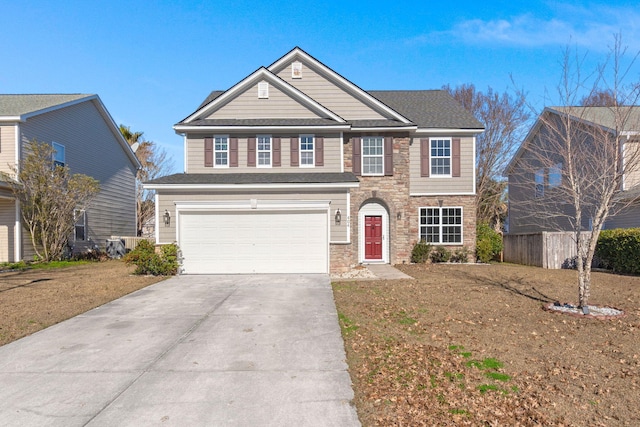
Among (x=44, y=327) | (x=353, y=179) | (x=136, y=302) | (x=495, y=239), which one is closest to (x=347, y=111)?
(x=353, y=179)

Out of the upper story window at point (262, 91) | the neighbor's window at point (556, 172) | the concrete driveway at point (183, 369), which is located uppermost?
the upper story window at point (262, 91)

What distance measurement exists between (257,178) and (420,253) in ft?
24.2

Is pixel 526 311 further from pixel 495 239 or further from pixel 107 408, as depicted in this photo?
pixel 495 239

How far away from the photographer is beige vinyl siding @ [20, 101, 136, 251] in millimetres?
19359

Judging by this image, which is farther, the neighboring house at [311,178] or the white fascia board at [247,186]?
the neighboring house at [311,178]

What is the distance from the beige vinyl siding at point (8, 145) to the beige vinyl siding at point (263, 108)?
25.8 feet

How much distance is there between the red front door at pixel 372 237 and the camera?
1814 centimetres

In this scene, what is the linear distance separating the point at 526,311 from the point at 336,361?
15.7ft

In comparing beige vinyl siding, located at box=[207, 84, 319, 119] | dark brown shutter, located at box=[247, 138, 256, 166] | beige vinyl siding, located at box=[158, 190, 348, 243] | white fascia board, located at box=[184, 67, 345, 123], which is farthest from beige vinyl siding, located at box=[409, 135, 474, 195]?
dark brown shutter, located at box=[247, 138, 256, 166]

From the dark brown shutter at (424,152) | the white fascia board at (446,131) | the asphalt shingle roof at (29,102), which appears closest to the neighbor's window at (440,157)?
the dark brown shutter at (424,152)

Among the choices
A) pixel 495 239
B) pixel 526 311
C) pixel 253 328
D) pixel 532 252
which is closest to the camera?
pixel 253 328

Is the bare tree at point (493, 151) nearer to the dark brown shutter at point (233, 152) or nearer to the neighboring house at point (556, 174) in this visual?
the neighboring house at point (556, 174)

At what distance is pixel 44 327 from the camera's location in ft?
25.4

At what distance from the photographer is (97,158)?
75.4 ft
